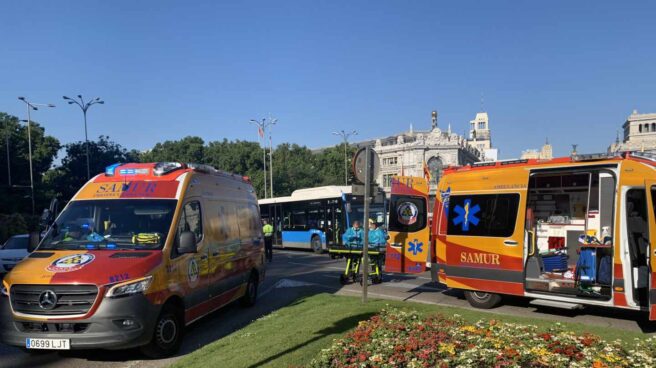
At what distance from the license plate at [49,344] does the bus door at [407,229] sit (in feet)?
22.6

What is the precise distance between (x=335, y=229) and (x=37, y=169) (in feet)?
149

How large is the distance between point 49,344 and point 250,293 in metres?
4.70

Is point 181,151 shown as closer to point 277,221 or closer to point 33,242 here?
point 277,221

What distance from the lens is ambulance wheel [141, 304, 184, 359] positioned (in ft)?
20.8

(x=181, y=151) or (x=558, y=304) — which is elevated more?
(x=181, y=151)

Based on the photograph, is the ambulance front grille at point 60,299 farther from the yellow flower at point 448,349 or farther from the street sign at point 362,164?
the street sign at point 362,164

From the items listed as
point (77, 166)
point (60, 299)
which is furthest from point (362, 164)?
point (77, 166)

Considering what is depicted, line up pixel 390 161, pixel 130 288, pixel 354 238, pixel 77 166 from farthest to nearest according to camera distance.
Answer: pixel 390 161 → pixel 77 166 → pixel 354 238 → pixel 130 288

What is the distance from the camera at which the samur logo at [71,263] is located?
5.89m

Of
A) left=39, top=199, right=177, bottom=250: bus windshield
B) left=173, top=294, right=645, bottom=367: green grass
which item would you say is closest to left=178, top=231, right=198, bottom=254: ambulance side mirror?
left=39, top=199, right=177, bottom=250: bus windshield

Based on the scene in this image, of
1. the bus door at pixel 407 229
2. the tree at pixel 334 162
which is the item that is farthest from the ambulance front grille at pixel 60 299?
the tree at pixel 334 162

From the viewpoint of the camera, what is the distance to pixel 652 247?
24.2 ft

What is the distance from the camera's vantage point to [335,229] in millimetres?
23922

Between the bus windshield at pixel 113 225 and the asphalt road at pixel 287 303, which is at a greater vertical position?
the bus windshield at pixel 113 225
